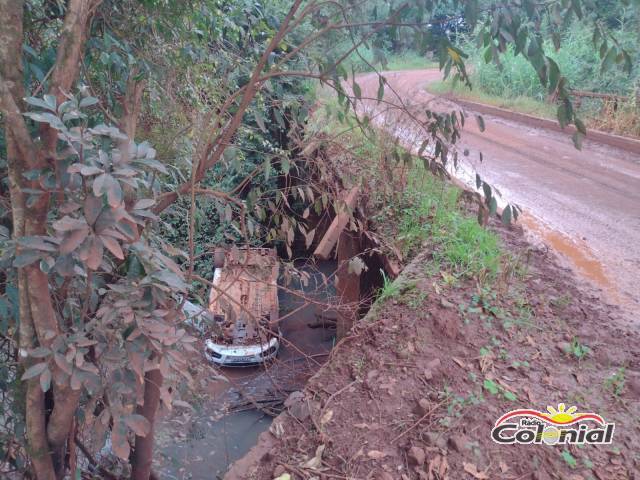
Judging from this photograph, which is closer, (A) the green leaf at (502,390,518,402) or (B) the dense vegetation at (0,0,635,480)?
(B) the dense vegetation at (0,0,635,480)

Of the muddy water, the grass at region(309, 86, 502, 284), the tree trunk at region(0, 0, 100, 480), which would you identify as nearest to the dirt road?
the grass at region(309, 86, 502, 284)

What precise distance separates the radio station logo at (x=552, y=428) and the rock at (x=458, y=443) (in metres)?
0.16

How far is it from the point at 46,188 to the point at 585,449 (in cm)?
280

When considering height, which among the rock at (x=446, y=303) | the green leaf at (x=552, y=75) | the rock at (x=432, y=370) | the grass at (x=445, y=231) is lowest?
the rock at (x=432, y=370)

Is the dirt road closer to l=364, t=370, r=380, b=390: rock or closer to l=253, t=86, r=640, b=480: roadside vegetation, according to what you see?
l=253, t=86, r=640, b=480: roadside vegetation

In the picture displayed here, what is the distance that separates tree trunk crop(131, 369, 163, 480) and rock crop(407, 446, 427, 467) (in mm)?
1311

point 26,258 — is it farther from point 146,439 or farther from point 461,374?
point 461,374

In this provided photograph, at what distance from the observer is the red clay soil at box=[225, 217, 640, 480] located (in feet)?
9.52

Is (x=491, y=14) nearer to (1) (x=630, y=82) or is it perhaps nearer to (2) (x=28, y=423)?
(2) (x=28, y=423)

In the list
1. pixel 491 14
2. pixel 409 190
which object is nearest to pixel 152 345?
pixel 491 14

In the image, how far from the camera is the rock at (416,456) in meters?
2.91

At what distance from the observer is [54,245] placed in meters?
1.46

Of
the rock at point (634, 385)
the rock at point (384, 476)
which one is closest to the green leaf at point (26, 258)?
the rock at point (384, 476)

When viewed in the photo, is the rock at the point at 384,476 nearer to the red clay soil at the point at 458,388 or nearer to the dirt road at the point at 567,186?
the red clay soil at the point at 458,388
